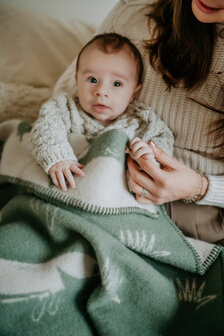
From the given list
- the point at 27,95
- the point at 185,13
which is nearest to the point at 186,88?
the point at 185,13

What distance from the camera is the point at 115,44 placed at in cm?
90

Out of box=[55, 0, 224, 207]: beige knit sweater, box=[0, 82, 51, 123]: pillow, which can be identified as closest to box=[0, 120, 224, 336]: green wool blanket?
box=[55, 0, 224, 207]: beige knit sweater

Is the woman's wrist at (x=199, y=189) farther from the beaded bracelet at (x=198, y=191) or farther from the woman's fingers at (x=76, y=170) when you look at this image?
the woman's fingers at (x=76, y=170)

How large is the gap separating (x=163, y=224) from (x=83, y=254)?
26 cm

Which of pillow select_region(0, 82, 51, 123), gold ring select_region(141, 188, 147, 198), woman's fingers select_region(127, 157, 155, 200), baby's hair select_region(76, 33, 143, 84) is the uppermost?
baby's hair select_region(76, 33, 143, 84)

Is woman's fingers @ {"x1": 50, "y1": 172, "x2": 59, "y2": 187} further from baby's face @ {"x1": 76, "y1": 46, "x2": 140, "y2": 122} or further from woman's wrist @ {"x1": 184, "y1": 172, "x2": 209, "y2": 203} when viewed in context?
woman's wrist @ {"x1": 184, "y1": 172, "x2": 209, "y2": 203}

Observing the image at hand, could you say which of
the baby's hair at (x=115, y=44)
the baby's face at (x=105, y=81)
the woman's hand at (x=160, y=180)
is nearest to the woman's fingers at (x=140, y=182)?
the woman's hand at (x=160, y=180)

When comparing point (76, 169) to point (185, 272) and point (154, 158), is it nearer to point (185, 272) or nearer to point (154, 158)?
point (154, 158)

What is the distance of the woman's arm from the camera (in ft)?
2.43

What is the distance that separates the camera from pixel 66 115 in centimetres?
91

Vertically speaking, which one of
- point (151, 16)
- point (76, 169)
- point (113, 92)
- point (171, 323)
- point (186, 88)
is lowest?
point (171, 323)

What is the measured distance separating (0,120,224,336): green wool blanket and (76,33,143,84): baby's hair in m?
0.32

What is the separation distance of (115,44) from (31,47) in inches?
18.8

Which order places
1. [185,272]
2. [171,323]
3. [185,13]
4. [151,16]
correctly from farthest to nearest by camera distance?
[151,16] < [185,13] < [185,272] < [171,323]
